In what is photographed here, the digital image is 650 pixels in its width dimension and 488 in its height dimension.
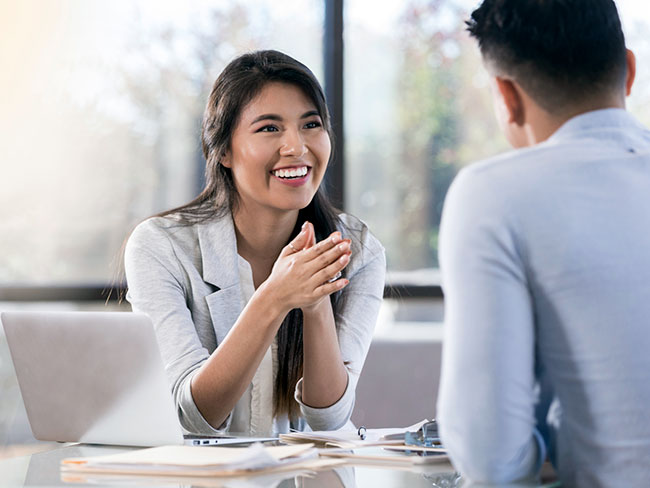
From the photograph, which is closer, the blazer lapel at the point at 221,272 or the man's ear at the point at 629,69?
the man's ear at the point at 629,69

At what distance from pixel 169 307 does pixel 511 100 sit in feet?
3.46

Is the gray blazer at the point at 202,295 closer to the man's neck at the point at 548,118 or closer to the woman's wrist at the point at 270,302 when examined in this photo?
the woman's wrist at the point at 270,302

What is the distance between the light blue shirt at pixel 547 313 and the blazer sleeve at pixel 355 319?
36.0 inches

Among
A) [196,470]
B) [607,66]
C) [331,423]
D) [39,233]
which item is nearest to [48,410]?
[196,470]

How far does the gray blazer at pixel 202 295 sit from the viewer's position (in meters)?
1.81

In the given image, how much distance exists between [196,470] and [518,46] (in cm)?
67

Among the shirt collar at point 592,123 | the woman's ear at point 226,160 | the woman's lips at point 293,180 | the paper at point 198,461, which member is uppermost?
the shirt collar at point 592,123

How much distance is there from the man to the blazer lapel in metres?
1.11

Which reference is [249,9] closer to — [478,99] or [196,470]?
[478,99]

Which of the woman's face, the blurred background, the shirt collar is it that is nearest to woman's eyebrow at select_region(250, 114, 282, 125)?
the woman's face

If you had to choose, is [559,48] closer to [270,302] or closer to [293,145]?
[270,302]

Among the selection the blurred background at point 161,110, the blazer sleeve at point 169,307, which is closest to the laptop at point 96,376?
the blazer sleeve at point 169,307

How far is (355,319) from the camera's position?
2049 mm

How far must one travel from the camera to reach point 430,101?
357cm
